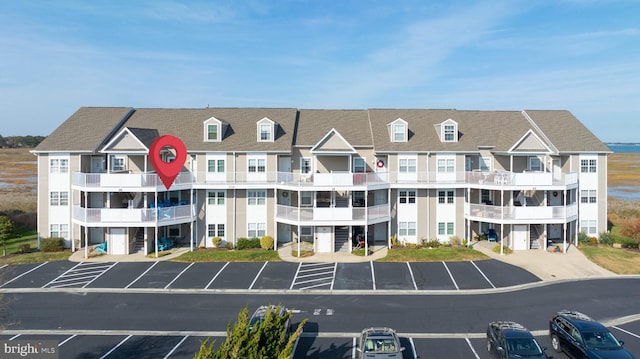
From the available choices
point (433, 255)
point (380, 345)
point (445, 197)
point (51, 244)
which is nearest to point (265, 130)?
point (445, 197)

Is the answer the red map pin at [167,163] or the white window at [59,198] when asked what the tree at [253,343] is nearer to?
the red map pin at [167,163]

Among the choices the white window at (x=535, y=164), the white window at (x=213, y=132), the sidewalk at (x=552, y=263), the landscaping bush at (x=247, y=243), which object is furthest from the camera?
the white window at (x=535, y=164)

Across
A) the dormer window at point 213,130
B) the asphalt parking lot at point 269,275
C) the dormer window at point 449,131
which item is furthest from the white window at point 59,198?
the dormer window at point 449,131

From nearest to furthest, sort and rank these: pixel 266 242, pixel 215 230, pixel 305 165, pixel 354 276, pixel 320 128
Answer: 1. pixel 354 276
2. pixel 266 242
3. pixel 215 230
4. pixel 305 165
5. pixel 320 128

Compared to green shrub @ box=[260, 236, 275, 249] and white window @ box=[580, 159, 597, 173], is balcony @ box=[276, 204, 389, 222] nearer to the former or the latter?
green shrub @ box=[260, 236, 275, 249]

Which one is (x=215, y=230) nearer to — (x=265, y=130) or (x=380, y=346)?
(x=265, y=130)

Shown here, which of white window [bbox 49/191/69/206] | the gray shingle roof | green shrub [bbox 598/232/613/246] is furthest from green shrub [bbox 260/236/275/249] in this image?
green shrub [bbox 598/232/613/246]
